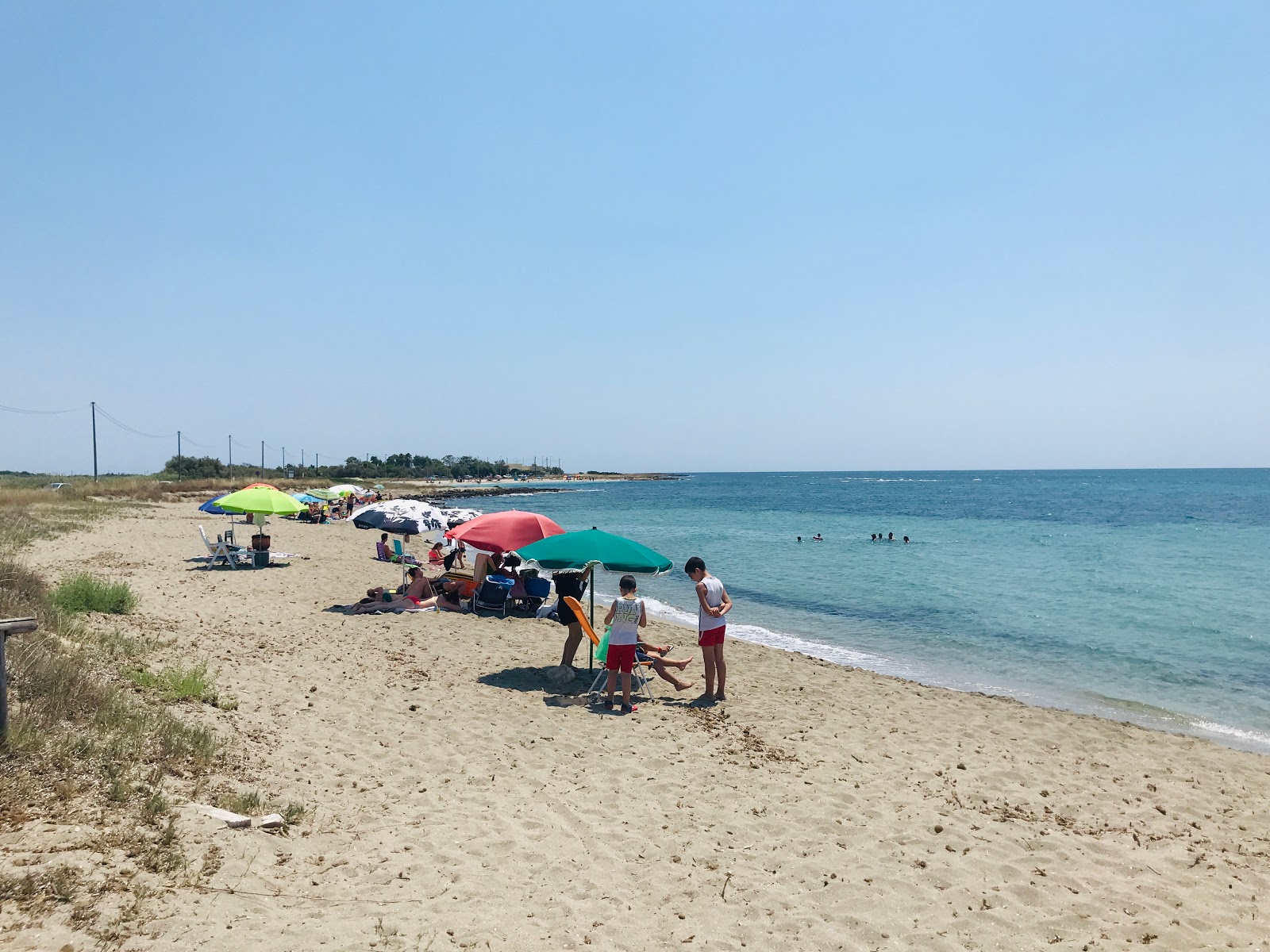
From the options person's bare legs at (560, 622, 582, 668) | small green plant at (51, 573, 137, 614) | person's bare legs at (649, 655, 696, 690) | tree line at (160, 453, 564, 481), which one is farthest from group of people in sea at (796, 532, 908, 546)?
tree line at (160, 453, 564, 481)

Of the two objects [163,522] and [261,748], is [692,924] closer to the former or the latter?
[261,748]

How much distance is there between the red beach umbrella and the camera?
10492 millimetres

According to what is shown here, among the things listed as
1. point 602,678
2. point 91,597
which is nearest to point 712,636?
point 602,678

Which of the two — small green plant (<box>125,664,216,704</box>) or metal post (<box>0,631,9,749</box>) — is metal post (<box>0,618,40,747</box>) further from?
small green plant (<box>125,664,216,704</box>)

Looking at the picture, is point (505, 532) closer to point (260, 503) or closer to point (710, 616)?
point (710, 616)

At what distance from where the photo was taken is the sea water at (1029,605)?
1188 centimetres

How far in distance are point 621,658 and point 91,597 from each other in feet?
24.8

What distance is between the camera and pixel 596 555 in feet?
29.3

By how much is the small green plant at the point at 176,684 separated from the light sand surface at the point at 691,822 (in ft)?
1.00

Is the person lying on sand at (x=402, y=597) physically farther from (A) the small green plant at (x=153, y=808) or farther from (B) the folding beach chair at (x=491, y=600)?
(A) the small green plant at (x=153, y=808)

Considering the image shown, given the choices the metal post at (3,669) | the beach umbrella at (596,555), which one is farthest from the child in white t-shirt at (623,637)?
the metal post at (3,669)

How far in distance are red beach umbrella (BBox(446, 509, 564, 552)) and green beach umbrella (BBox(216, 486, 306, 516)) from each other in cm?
728

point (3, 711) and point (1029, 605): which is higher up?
point (3, 711)

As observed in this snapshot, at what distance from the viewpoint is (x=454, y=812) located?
547cm
